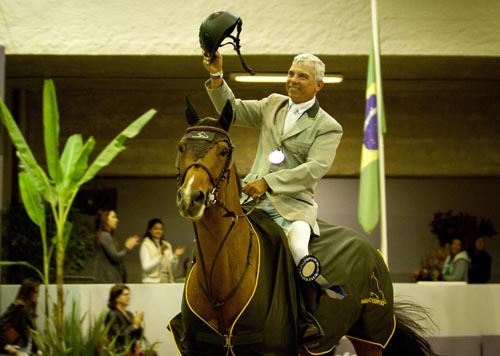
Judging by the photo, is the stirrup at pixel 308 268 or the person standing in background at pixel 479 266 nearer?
the stirrup at pixel 308 268

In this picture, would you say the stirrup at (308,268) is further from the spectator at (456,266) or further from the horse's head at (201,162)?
the spectator at (456,266)

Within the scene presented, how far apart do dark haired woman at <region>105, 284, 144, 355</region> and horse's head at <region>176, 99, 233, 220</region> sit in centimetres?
368

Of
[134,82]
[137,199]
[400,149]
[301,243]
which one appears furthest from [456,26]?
[301,243]

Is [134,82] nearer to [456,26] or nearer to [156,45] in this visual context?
[156,45]

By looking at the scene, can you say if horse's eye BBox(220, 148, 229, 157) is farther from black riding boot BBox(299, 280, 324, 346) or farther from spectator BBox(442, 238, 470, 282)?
spectator BBox(442, 238, 470, 282)

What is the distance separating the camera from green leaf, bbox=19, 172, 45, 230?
7668 mm

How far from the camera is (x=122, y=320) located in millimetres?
7289

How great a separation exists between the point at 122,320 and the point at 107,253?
2.41ft

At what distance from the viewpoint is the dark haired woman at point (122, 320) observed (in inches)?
282

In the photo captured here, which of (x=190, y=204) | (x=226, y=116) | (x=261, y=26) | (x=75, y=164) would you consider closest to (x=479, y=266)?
(x=261, y=26)

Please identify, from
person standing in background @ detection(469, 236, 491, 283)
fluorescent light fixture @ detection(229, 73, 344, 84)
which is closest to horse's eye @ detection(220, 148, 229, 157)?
fluorescent light fixture @ detection(229, 73, 344, 84)

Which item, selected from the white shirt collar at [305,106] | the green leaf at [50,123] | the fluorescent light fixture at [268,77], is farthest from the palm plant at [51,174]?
the white shirt collar at [305,106]

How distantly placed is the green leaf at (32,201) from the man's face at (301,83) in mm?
3859

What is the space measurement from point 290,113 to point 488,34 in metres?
5.19
